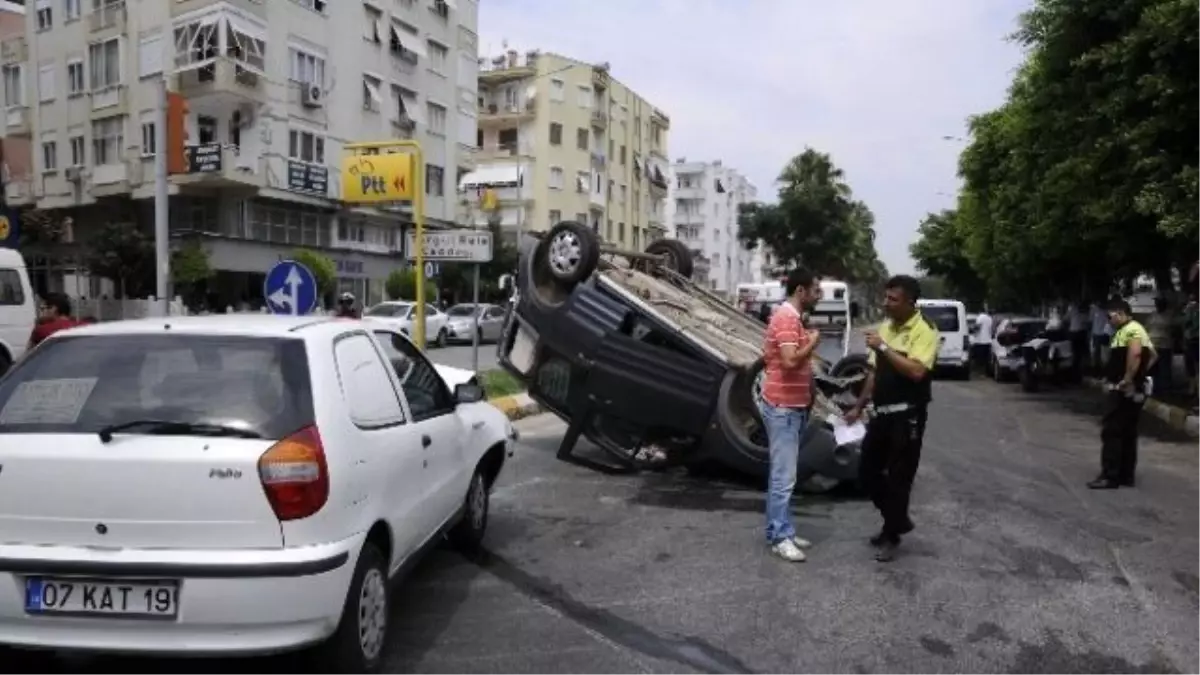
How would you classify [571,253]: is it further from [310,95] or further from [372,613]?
[310,95]

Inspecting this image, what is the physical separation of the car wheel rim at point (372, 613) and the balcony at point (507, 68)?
56179 millimetres

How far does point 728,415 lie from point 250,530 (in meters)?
4.70

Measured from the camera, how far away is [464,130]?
47438mm

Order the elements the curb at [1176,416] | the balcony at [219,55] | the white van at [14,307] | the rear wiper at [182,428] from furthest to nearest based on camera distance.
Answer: the balcony at [219,55], the white van at [14,307], the curb at [1176,416], the rear wiper at [182,428]

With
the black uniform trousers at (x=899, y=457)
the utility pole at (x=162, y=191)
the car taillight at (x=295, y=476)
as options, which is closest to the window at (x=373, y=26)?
the utility pole at (x=162, y=191)

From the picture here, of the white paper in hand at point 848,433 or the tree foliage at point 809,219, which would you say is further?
the tree foliage at point 809,219

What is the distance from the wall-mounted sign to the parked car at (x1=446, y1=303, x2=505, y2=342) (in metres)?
7.77

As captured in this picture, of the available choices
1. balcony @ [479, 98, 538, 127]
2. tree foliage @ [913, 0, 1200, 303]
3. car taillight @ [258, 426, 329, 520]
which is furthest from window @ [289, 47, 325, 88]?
car taillight @ [258, 426, 329, 520]

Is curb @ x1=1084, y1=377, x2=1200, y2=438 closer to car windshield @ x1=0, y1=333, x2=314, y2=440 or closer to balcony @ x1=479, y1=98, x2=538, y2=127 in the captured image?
car windshield @ x1=0, y1=333, x2=314, y2=440

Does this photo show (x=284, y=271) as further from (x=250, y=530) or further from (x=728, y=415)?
(x=250, y=530)

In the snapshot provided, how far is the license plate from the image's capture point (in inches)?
133

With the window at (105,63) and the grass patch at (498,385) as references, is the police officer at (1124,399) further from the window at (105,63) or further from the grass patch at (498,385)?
the window at (105,63)

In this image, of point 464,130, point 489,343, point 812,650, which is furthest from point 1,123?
point 812,650

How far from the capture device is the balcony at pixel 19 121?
39.1 m
